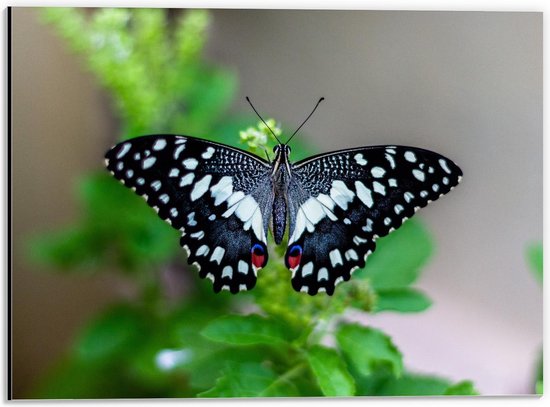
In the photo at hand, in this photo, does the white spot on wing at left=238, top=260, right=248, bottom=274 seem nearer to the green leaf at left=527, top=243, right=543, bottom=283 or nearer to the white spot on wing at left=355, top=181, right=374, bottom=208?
the white spot on wing at left=355, top=181, right=374, bottom=208

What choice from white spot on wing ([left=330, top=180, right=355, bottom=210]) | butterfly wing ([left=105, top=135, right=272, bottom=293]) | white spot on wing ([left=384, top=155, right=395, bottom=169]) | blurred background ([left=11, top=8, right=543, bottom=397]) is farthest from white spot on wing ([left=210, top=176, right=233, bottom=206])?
blurred background ([left=11, top=8, right=543, bottom=397])

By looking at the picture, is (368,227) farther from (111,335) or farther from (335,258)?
(111,335)

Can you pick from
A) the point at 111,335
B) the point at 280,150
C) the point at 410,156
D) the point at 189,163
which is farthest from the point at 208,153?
the point at 111,335

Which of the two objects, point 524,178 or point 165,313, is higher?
point 524,178

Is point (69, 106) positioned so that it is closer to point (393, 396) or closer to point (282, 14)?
point (282, 14)

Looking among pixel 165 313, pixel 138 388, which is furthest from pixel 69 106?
pixel 138 388

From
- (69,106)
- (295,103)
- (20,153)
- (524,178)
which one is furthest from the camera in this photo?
(69,106)
